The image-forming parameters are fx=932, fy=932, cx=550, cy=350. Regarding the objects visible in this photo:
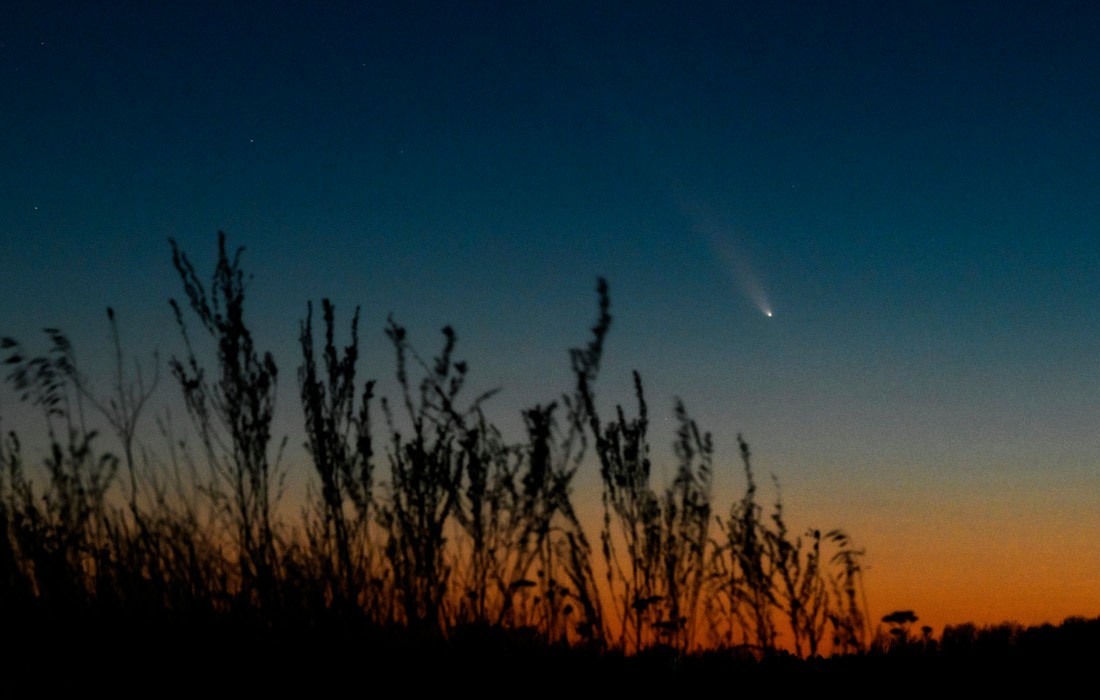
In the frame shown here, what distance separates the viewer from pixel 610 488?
4109mm

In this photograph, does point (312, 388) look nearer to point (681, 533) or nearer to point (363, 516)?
point (363, 516)

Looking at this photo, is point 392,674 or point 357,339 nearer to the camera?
point 392,674

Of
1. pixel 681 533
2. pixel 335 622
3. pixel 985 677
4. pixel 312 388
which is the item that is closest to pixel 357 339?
pixel 312 388

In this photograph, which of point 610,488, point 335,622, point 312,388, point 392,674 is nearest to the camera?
point 392,674

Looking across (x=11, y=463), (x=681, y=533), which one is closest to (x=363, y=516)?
(x=681, y=533)

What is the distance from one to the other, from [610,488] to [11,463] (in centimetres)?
274

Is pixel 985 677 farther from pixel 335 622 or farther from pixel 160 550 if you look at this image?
pixel 160 550

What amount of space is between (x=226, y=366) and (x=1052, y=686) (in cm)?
294

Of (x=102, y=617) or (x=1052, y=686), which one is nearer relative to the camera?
(x=1052, y=686)

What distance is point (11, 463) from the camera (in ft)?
14.0

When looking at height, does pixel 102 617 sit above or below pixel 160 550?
below

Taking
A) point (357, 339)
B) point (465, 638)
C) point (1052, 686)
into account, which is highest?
point (357, 339)

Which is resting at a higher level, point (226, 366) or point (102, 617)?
point (226, 366)

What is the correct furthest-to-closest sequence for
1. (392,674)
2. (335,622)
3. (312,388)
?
(312,388) < (335,622) < (392,674)
